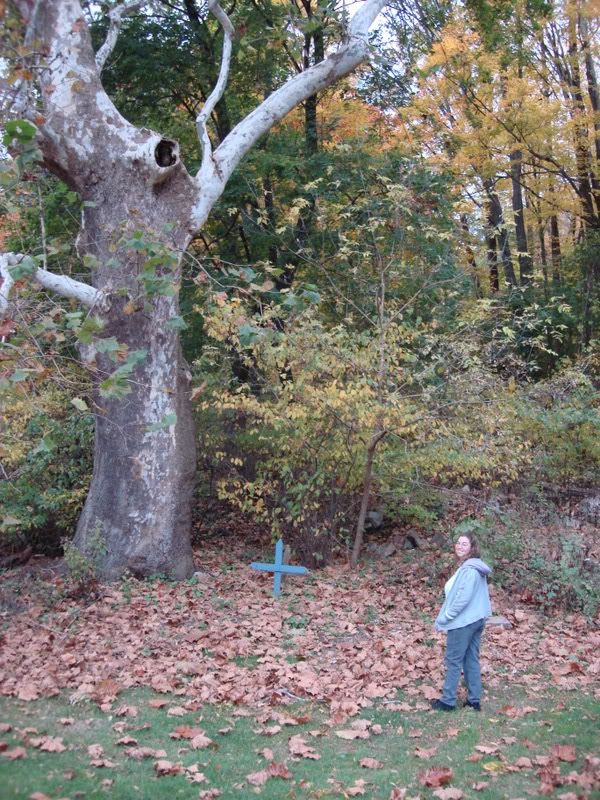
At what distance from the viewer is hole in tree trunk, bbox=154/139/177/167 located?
10.3 m

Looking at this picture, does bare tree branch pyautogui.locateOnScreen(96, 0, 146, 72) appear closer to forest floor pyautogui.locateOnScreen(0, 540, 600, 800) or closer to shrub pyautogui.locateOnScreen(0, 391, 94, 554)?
shrub pyautogui.locateOnScreen(0, 391, 94, 554)

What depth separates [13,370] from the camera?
6.52 m

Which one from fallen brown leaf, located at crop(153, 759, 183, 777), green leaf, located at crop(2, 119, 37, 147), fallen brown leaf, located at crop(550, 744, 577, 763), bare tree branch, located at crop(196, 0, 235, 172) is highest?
bare tree branch, located at crop(196, 0, 235, 172)

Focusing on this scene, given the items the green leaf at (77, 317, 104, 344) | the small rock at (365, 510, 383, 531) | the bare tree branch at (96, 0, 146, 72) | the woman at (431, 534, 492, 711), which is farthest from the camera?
the small rock at (365, 510, 383, 531)

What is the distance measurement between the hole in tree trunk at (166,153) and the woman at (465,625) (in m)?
6.39

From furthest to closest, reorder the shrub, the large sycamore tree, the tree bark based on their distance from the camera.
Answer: the tree bark → the shrub → the large sycamore tree

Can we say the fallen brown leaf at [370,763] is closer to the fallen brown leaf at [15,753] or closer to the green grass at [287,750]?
the green grass at [287,750]

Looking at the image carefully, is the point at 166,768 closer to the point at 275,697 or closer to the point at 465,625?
the point at 275,697

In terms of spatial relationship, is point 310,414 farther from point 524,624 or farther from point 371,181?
point 371,181

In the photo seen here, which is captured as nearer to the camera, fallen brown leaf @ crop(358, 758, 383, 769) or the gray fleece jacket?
fallen brown leaf @ crop(358, 758, 383, 769)

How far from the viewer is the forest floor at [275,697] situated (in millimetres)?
5137

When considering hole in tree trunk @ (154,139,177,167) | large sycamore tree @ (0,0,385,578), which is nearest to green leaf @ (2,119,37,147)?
large sycamore tree @ (0,0,385,578)

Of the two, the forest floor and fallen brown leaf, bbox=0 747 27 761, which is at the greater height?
fallen brown leaf, bbox=0 747 27 761

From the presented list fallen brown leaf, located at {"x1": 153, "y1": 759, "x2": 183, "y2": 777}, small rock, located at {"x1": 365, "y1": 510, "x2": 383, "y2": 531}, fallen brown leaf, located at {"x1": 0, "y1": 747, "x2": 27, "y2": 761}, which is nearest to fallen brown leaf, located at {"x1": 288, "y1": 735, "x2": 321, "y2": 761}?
fallen brown leaf, located at {"x1": 153, "y1": 759, "x2": 183, "y2": 777}
